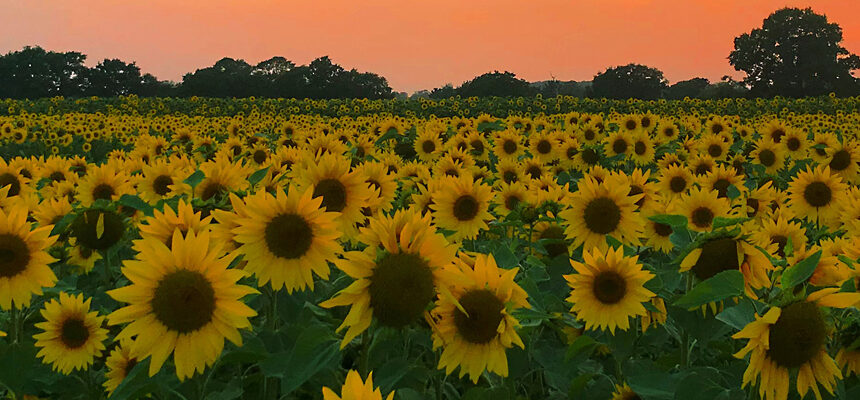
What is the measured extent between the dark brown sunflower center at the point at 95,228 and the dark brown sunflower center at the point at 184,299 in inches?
59.4

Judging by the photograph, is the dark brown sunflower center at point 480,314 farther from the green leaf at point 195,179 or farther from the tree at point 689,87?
the tree at point 689,87

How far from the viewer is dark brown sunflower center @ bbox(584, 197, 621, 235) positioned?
4047 millimetres

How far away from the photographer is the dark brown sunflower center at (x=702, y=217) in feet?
14.0

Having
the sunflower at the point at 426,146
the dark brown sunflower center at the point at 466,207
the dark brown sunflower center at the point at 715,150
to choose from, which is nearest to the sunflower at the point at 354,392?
the dark brown sunflower center at the point at 466,207

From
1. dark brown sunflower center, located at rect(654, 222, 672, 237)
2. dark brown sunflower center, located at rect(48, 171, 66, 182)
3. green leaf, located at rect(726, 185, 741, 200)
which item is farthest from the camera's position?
dark brown sunflower center, located at rect(48, 171, 66, 182)

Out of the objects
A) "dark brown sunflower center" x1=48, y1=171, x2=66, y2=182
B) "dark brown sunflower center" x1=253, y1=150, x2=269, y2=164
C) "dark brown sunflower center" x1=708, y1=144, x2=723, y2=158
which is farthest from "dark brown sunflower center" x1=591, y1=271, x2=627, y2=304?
"dark brown sunflower center" x1=708, y1=144, x2=723, y2=158

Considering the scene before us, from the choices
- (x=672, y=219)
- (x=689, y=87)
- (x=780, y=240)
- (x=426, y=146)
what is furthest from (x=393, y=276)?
(x=689, y=87)

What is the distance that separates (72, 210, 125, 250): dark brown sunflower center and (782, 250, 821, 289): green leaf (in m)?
3.14

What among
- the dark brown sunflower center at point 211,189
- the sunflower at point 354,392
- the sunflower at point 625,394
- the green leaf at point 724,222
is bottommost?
the sunflower at point 625,394

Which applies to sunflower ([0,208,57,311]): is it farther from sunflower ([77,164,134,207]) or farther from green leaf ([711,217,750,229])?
green leaf ([711,217,750,229])

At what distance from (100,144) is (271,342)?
50.4 ft

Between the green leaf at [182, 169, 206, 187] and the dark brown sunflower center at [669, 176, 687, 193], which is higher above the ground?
the green leaf at [182, 169, 206, 187]

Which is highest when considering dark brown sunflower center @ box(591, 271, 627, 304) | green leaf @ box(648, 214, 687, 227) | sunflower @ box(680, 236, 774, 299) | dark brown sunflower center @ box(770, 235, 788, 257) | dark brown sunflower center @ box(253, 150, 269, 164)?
green leaf @ box(648, 214, 687, 227)

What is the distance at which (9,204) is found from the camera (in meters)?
4.07
